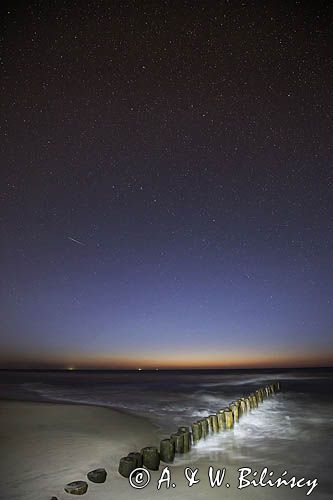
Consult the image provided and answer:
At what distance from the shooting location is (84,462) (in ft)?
25.4

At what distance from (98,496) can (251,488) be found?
225 centimetres

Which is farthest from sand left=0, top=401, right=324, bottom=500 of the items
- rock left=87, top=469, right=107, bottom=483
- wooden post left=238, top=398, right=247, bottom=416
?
wooden post left=238, top=398, right=247, bottom=416

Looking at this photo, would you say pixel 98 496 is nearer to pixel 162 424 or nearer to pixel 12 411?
pixel 162 424

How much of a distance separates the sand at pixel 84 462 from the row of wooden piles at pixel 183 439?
0.59 ft

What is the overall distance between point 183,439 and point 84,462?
1.85 meters

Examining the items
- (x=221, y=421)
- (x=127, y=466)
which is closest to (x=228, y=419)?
(x=221, y=421)

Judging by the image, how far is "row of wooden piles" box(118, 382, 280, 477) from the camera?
662 cm

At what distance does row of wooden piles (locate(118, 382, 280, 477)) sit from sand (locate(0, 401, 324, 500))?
0.59 ft

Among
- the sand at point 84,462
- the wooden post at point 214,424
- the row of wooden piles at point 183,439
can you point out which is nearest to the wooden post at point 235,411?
the row of wooden piles at point 183,439

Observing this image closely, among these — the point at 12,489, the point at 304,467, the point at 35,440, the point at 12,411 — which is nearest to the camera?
the point at 12,489

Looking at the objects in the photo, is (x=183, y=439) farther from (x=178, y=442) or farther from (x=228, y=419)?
(x=228, y=419)

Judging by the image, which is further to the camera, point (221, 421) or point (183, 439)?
point (221, 421)

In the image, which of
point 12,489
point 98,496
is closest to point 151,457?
point 98,496

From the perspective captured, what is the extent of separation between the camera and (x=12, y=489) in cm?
632
